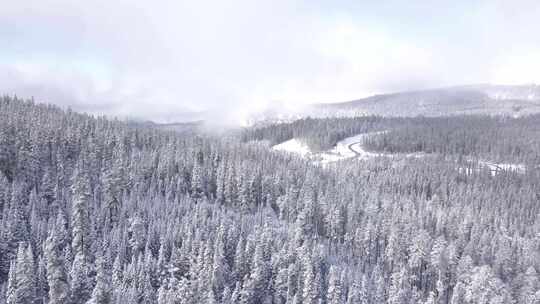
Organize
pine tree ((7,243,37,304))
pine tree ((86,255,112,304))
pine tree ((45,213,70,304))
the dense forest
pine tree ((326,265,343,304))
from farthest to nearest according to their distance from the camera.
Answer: pine tree ((326,265,343,304)) < the dense forest < pine tree ((45,213,70,304)) < pine tree ((7,243,37,304)) < pine tree ((86,255,112,304))

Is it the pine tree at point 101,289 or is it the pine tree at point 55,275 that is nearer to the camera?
the pine tree at point 101,289

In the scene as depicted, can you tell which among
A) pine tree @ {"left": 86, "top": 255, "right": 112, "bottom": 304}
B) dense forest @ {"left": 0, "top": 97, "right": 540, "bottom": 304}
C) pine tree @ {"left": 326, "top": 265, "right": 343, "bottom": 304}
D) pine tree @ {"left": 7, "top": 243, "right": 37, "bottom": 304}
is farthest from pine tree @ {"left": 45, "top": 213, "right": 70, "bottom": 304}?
pine tree @ {"left": 326, "top": 265, "right": 343, "bottom": 304}

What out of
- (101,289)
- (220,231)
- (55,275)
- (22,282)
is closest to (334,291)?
(220,231)

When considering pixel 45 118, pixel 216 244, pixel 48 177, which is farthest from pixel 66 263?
pixel 45 118

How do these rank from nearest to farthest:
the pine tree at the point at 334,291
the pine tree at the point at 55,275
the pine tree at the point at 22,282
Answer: the pine tree at the point at 22,282 < the pine tree at the point at 55,275 < the pine tree at the point at 334,291

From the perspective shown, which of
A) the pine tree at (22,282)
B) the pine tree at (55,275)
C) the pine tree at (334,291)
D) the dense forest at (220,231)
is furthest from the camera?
the pine tree at (334,291)

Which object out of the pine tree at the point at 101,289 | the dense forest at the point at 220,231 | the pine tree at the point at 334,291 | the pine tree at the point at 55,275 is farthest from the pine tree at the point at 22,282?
the pine tree at the point at 334,291

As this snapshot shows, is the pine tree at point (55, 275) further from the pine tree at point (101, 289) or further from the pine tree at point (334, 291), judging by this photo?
the pine tree at point (334, 291)

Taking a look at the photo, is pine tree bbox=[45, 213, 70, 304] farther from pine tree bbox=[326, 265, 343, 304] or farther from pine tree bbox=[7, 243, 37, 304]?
pine tree bbox=[326, 265, 343, 304]

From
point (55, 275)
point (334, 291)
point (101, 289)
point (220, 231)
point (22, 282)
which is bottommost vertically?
point (334, 291)

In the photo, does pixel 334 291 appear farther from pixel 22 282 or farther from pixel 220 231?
pixel 22 282
